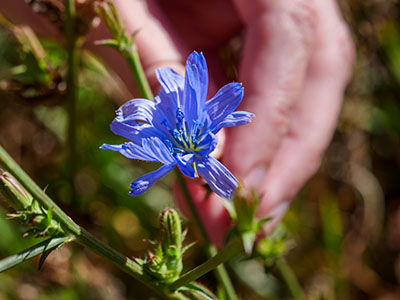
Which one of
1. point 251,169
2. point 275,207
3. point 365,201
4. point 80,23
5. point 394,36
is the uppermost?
point 80,23

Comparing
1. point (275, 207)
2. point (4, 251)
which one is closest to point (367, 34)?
point (275, 207)

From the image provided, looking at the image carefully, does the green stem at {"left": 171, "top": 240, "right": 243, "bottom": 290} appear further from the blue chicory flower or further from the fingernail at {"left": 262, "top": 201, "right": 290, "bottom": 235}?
the fingernail at {"left": 262, "top": 201, "right": 290, "bottom": 235}

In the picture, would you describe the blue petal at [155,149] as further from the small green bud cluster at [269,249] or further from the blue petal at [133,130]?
the small green bud cluster at [269,249]

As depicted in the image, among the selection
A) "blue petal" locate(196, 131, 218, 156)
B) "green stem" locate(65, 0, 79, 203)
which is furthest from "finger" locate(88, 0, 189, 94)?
"blue petal" locate(196, 131, 218, 156)

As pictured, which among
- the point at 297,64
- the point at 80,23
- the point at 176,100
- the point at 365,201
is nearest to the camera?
the point at 176,100

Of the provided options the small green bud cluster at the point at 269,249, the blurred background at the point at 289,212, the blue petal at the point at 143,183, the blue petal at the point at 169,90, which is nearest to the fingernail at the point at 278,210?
the small green bud cluster at the point at 269,249

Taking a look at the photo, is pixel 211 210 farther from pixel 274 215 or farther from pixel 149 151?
pixel 149 151

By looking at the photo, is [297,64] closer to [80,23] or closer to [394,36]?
[80,23]
